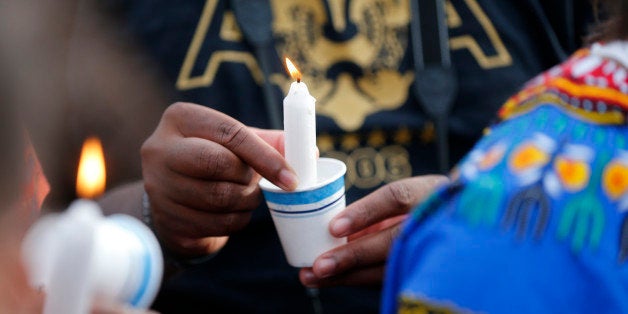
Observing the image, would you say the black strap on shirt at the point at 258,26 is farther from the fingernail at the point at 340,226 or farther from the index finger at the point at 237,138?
the fingernail at the point at 340,226

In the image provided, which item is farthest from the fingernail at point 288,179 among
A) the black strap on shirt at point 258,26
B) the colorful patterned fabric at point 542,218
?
the black strap on shirt at point 258,26

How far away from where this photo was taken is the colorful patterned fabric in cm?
61

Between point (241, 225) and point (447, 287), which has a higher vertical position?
point (447, 287)

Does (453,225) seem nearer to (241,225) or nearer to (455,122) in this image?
(241,225)

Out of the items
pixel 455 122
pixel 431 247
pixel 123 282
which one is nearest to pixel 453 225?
pixel 431 247

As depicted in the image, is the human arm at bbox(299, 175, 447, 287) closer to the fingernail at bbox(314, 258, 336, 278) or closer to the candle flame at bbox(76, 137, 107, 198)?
Result: the fingernail at bbox(314, 258, 336, 278)

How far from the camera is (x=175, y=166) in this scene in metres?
1.06

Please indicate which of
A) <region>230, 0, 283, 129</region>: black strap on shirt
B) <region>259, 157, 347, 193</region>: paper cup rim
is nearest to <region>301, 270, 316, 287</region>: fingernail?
<region>259, 157, 347, 193</region>: paper cup rim

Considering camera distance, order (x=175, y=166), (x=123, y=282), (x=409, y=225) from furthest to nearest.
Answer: (x=175, y=166) < (x=409, y=225) < (x=123, y=282)

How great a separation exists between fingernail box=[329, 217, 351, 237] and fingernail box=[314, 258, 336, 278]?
4cm

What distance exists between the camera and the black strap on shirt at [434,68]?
1371 mm

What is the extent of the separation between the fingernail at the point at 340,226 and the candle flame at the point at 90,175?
396 millimetres

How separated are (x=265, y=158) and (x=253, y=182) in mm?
152

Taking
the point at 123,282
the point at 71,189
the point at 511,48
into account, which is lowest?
the point at 71,189
